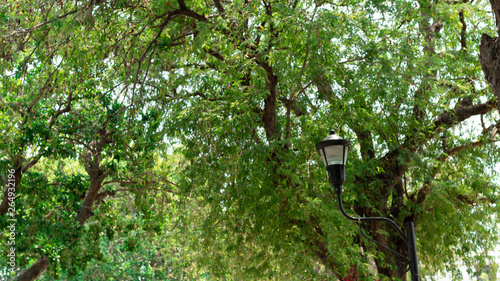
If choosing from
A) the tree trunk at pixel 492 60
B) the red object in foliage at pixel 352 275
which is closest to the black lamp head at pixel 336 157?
the tree trunk at pixel 492 60

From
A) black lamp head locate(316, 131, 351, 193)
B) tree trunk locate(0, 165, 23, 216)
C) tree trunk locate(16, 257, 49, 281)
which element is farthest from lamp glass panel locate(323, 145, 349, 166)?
tree trunk locate(16, 257, 49, 281)

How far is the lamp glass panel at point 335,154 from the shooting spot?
459 centimetres

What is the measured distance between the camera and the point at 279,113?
8359 millimetres

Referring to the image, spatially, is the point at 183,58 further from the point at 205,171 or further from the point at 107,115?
the point at 205,171

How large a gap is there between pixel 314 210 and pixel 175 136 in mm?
2408

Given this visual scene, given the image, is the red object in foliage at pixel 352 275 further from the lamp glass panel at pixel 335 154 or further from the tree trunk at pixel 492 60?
the tree trunk at pixel 492 60

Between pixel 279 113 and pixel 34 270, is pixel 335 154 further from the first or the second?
pixel 34 270

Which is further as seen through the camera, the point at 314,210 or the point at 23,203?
the point at 23,203

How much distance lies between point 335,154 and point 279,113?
3.81 metres

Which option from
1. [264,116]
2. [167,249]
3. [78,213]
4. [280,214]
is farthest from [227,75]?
[167,249]

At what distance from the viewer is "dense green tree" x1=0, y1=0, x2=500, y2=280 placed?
683 centimetres

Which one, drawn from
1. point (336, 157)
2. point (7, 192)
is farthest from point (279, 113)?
point (7, 192)

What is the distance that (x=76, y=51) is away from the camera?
7.57 metres

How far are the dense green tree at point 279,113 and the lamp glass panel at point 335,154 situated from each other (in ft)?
6.58
